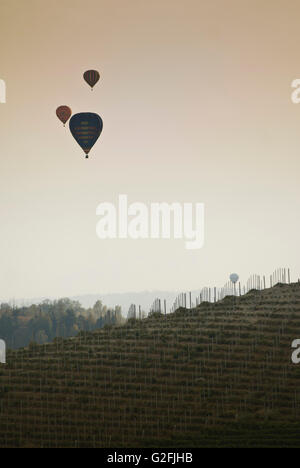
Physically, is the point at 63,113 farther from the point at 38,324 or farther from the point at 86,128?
the point at 38,324

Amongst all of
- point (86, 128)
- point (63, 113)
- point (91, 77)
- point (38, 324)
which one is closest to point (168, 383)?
point (86, 128)

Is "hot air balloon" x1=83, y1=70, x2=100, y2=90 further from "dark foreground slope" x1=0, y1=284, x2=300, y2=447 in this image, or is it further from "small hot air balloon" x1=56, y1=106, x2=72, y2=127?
"dark foreground slope" x1=0, y1=284, x2=300, y2=447

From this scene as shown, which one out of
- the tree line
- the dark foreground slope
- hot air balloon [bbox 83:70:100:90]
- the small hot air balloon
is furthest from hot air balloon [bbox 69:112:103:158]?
the tree line

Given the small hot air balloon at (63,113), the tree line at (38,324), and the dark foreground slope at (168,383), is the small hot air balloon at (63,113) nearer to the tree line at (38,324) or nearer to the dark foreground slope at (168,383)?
the dark foreground slope at (168,383)

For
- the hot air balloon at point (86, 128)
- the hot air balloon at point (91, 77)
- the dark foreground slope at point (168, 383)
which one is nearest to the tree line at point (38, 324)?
the hot air balloon at point (91, 77)

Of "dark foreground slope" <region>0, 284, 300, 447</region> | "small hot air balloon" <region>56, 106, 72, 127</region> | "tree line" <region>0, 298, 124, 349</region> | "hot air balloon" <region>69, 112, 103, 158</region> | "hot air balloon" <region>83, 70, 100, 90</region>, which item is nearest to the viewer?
"dark foreground slope" <region>0, 284, 300, 447</region>

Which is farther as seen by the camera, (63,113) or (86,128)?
(63,113)
